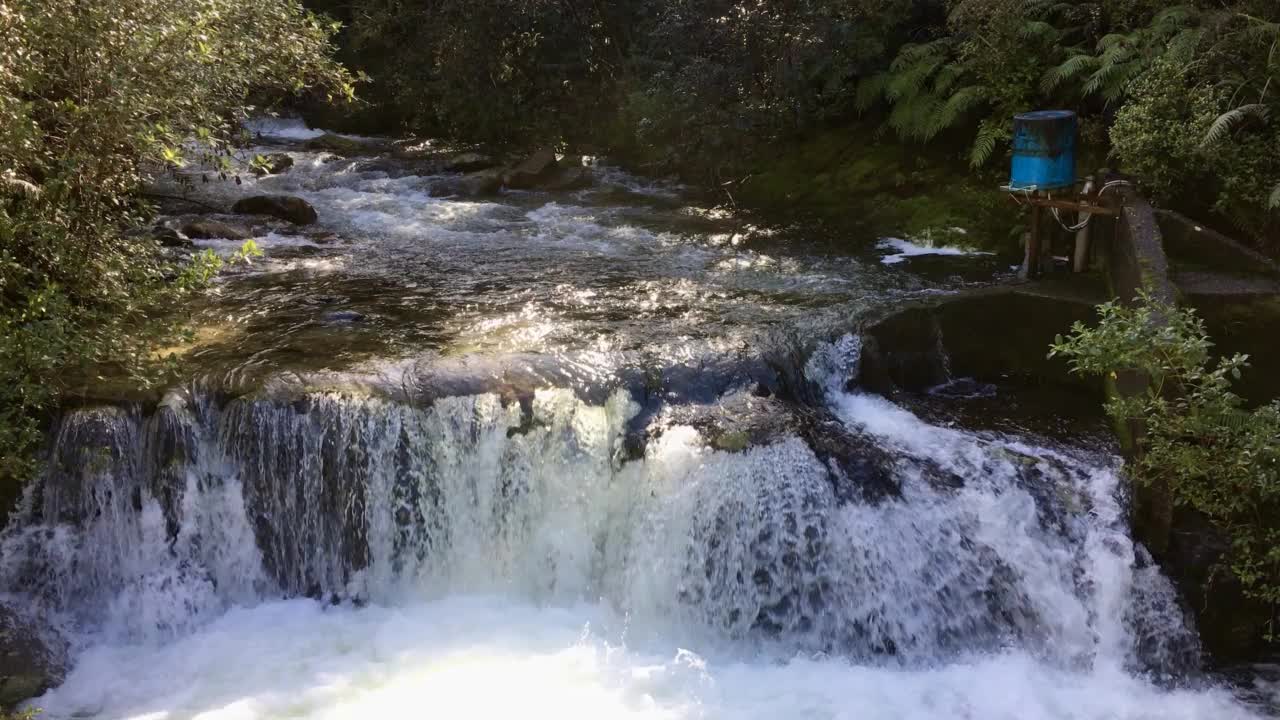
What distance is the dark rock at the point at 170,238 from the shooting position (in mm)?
12453

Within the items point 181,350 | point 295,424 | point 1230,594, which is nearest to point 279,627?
point 295,424

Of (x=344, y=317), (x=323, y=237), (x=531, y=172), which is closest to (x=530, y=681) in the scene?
(x=344, y=317)

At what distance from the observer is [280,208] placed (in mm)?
14133

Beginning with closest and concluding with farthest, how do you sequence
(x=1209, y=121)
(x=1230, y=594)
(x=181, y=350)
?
1. (x=1230, y=594)
2. (x=181, y=350)
3. (x=1209, y=121)

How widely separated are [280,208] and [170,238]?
6.18 feet

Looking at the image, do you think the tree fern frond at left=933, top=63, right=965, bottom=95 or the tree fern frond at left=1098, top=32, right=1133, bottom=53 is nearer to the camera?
the tree fern frond at left=1098, top=32, right=1133, bottom=53

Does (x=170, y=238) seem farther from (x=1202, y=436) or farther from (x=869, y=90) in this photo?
(x=1202, y=436)

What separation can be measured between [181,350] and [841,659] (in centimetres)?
604

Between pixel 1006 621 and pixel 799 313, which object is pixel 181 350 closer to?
pixel 799 313

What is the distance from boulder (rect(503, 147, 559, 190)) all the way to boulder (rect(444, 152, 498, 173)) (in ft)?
2.57

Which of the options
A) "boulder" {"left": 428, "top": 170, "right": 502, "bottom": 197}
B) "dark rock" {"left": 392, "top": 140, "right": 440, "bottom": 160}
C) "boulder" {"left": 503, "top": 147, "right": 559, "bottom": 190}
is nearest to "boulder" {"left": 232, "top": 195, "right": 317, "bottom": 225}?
"boulder" {"left": 428, "top": 170, "right": 502, "bottom": 197}

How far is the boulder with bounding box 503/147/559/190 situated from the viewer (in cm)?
1664

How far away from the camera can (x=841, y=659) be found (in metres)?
7.56

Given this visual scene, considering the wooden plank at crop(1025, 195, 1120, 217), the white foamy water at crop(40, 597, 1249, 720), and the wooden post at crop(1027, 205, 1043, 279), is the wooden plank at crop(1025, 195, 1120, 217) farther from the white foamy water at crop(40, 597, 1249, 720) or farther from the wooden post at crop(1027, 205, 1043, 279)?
the white foamy water at crop(40, 597, 1249, 720)
